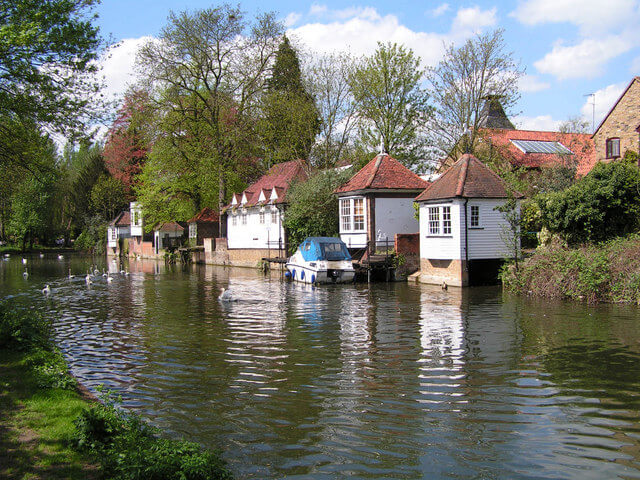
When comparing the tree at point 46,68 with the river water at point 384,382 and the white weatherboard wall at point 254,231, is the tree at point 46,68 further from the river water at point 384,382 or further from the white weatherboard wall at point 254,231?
the white weatherboard wall at point 254,231

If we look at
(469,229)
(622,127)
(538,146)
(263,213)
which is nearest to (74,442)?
(469,229)

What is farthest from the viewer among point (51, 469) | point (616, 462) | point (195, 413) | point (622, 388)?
point (622, 388)

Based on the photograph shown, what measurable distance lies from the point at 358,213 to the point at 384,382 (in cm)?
2275

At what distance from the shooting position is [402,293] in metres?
24.5

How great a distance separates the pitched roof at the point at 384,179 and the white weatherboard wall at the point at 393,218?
805 millimetres

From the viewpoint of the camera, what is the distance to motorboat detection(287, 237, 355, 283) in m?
28.4

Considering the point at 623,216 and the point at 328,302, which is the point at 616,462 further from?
the point at 623,216

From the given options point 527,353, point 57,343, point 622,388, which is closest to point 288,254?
point 57,343

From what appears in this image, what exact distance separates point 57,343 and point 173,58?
33993mm

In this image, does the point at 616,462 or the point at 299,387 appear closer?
the point at 616,462

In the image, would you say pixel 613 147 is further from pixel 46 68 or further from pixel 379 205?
pixel 46 68

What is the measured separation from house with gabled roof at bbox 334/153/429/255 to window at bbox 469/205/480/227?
584 centimetres

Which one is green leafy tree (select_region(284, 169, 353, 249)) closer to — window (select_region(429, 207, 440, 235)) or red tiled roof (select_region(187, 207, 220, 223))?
window (select_region(429, 207, 440, 235))

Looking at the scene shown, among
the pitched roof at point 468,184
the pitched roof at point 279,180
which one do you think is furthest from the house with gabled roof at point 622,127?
the pitched roof at point 279,180
